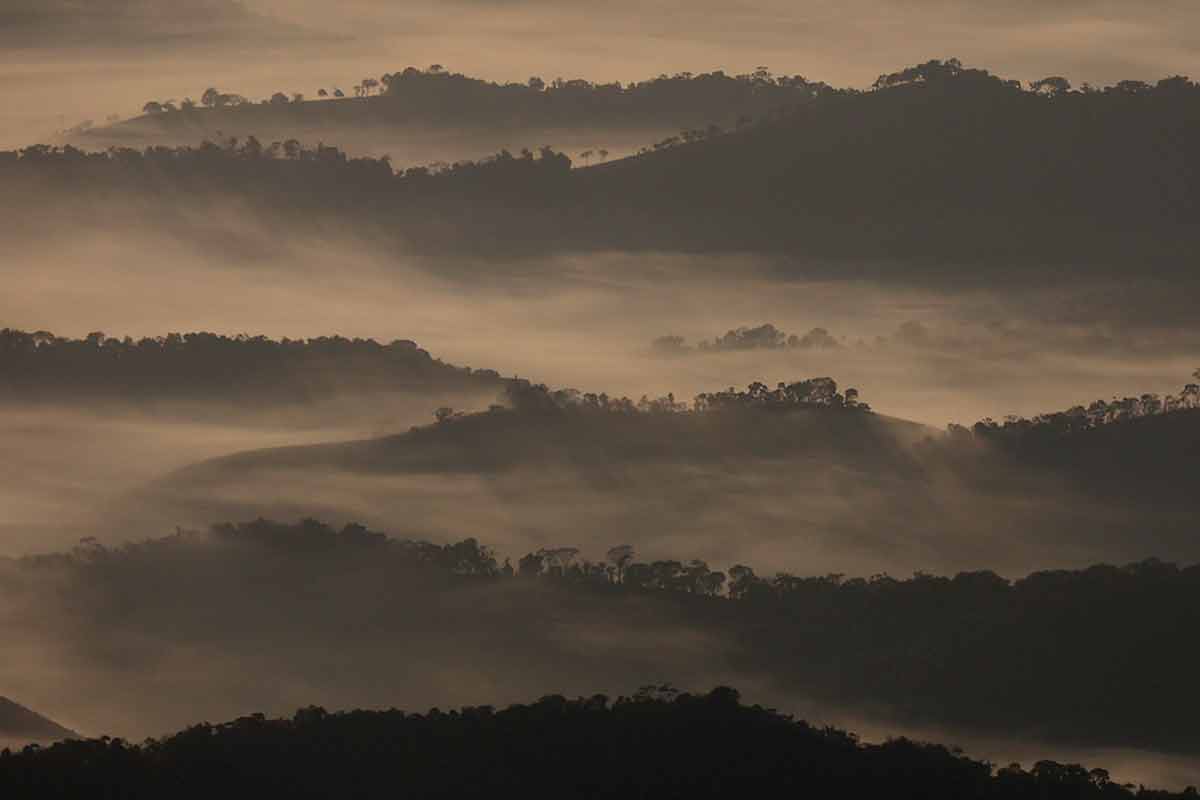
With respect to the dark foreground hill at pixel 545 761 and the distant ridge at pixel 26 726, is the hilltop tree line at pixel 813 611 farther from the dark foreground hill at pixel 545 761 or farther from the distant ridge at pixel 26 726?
the dark foreground hill at pixel 545 761

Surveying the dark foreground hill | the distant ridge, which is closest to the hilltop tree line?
the distant ridge

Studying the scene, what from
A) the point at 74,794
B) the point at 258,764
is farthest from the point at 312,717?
the point at 74,794

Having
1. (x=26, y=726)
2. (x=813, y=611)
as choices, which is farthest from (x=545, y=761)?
(x=813, y=611)

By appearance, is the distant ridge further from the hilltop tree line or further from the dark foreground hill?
the hilltop tree line

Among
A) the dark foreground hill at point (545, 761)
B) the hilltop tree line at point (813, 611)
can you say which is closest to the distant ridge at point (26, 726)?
the dark foreground hill at point (545, 761)

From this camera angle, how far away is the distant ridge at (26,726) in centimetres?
13062

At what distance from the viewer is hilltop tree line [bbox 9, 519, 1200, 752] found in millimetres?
140375

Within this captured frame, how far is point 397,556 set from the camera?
171m

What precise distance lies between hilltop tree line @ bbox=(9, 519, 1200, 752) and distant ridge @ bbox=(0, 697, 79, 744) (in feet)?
68.0

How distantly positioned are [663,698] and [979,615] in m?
30.6

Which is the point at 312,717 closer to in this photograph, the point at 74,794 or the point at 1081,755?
the point at 74,794

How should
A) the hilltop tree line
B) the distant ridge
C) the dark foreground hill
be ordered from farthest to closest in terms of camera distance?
1. the hilltop tree line
2. the distant ridge
3. the dark foreground hill

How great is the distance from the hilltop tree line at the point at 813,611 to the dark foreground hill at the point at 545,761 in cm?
2270

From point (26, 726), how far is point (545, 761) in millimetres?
31037
